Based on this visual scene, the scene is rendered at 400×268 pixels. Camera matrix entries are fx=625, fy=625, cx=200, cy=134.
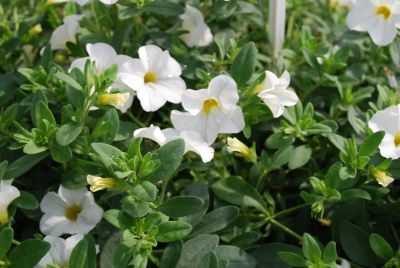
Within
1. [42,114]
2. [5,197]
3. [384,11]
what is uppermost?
[384,11]

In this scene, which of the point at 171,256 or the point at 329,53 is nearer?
the point at 171,256

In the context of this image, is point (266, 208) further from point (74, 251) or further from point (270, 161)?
point (74, 251)

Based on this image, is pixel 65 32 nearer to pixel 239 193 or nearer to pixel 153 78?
pixel 153 78

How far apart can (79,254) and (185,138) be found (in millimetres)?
291

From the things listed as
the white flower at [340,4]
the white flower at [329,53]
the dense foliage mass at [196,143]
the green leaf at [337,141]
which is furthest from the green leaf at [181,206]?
the white flower at [340,4]

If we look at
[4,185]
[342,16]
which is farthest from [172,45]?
[342,16]

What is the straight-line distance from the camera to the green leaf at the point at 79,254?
1057 mm

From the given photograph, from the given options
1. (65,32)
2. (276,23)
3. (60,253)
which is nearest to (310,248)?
(60,253)

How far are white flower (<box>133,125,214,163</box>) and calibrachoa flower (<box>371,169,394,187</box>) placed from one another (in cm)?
32

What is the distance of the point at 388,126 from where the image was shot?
4.17ft

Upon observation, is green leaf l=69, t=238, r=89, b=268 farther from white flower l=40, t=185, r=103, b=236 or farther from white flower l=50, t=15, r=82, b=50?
white flower l=50, t=15, r=82, b=50

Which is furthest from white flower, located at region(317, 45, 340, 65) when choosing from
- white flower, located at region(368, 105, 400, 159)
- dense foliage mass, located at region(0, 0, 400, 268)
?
white flower, located at region(368, 105, 400, 159)

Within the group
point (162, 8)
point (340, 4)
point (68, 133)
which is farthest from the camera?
point (340, 4)

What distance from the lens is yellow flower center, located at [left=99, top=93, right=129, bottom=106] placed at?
1.19 metres
